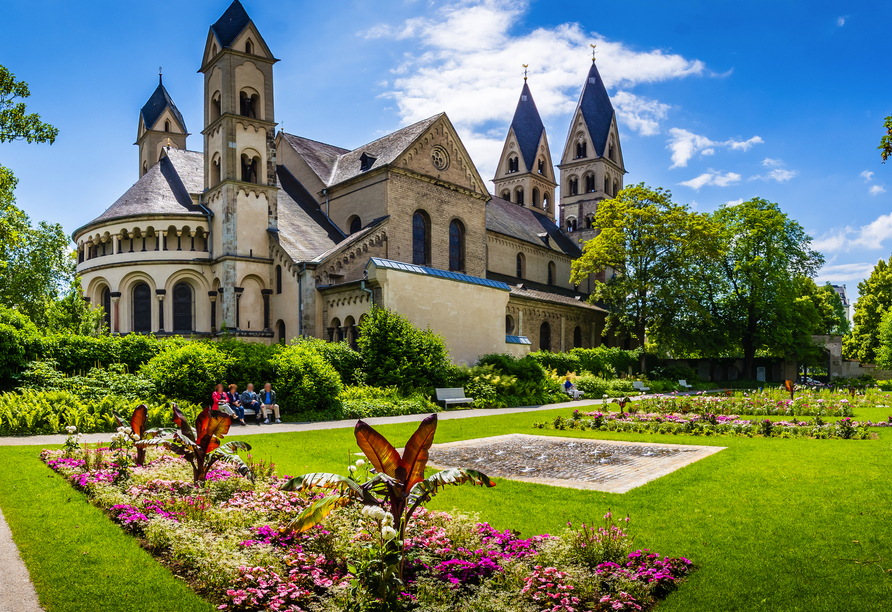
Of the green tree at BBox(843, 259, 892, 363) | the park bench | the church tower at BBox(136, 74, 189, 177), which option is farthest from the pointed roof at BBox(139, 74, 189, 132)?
the green tree at BBox(843, 259, 892, 363)

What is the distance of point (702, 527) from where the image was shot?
6.29m

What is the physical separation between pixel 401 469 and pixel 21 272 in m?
44.0

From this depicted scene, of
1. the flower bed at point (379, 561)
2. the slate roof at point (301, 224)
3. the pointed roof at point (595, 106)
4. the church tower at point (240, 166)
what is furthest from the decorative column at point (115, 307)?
the pointed roof at point (595, 106)

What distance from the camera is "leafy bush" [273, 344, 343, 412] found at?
18344 mm

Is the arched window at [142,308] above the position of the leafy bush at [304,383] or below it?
above

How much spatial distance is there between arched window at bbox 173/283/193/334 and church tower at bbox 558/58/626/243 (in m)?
37.2

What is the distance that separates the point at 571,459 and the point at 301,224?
25855 mm

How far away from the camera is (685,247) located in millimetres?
38062

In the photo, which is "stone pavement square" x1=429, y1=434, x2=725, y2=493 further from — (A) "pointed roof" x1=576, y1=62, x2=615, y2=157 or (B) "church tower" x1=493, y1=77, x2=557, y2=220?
(A) "pointed roof" x1=576, y1=62, x2=615, y2=157

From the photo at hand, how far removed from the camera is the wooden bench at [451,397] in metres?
21.6

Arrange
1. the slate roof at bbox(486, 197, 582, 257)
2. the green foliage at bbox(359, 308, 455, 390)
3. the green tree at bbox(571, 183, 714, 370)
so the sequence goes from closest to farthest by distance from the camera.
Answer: the green foliage at bbox(359, 308, 455, 390) → the green tree at bbox(571, 183, 714, 370) → the slate roof at bbox(486, 197, 582, 257)

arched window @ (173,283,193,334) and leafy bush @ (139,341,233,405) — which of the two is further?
arched window @ (173,283,193,334)

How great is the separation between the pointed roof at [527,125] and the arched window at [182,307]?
38.5 m

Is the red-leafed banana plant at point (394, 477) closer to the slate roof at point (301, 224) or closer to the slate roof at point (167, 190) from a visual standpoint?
the slate roof at point (301, 224)
